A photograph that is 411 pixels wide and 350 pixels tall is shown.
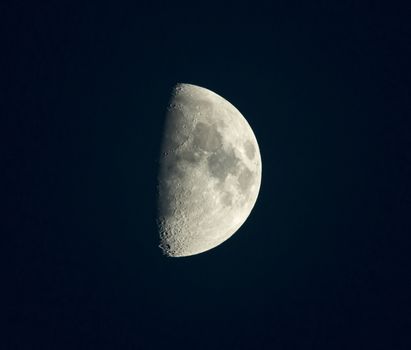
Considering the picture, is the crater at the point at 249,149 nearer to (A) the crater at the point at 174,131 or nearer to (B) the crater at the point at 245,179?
(B) the crater at the point at 245,179

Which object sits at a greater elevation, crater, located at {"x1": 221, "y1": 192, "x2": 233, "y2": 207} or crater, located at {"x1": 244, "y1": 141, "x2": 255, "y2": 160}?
crater, located at {"x1": 244, "y1": 141, "x2": 255, "y2": 160}

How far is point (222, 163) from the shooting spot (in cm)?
793

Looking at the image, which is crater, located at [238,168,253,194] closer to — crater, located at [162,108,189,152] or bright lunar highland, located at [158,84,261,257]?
bright lunar highland, located at [158,84,261,257]

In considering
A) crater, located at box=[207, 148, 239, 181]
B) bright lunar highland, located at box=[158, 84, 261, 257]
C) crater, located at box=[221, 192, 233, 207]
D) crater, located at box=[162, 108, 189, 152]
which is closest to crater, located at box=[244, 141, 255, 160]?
bright lunar highland, located at box=[158, 84, 261, 257]

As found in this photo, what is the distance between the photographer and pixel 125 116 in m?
7.29

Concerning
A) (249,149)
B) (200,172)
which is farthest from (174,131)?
(249,149)

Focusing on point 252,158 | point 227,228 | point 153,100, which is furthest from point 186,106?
point 227,228

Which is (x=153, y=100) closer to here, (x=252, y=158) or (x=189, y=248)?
(x=252, y=158)

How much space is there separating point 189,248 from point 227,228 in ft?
3.09

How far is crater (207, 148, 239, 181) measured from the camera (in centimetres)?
779

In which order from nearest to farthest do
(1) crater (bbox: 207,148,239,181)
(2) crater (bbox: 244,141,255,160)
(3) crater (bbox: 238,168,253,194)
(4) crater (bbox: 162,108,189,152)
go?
(4) crater (bbox: 162,108,189,152) < (1) crater (bbox: 207,148,239,181) < (3) crater (bbox: 238,168,253,194) < (2) crater (bbox: 244,141,255,160)

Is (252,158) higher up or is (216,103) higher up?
(216,103)

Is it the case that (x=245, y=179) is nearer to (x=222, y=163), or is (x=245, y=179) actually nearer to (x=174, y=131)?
(x=222, y=163)

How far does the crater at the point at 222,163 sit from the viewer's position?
7.79m
